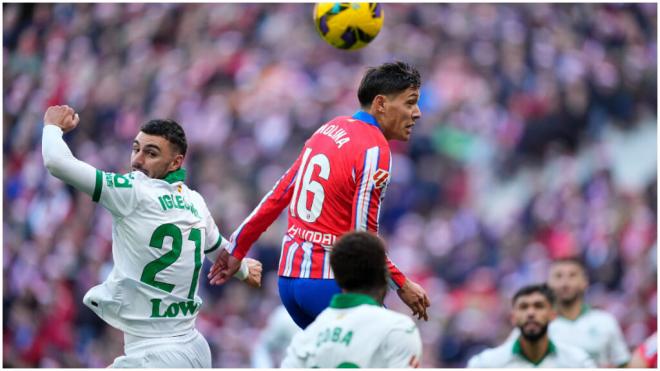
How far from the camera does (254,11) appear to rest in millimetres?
18078

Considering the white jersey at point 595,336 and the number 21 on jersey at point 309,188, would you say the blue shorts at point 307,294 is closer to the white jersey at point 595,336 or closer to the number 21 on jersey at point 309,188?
the number 21 on jersey at point 309,188

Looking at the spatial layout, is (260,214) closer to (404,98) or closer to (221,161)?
(404,98)

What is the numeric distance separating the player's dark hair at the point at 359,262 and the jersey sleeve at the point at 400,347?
0.87 feet

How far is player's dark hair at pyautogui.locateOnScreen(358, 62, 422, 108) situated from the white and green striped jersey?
120cm

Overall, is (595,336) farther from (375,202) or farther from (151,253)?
(151,253)

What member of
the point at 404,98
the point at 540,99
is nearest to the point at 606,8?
the point at 540,99

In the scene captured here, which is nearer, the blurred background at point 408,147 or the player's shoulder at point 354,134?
the player's shoulder at point 354,134

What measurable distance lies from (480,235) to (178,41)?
19.2 ft

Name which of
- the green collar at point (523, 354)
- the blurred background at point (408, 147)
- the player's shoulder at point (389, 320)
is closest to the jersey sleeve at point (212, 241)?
the player's shoulder at point (389, 320)

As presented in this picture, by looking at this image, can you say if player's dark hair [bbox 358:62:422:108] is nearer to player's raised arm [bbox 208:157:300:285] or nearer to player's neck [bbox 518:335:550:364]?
player's raised arm [bbox 208:157:300:285]

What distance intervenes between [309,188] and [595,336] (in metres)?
4.71

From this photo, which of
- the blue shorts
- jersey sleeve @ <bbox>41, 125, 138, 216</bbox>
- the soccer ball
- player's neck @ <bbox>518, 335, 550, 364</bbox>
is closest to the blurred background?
player's neck @ <bbox>518, 335, 550, 364</bbox>

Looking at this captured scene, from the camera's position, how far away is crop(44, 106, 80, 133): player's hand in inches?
276

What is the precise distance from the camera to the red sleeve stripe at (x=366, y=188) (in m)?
6.79
